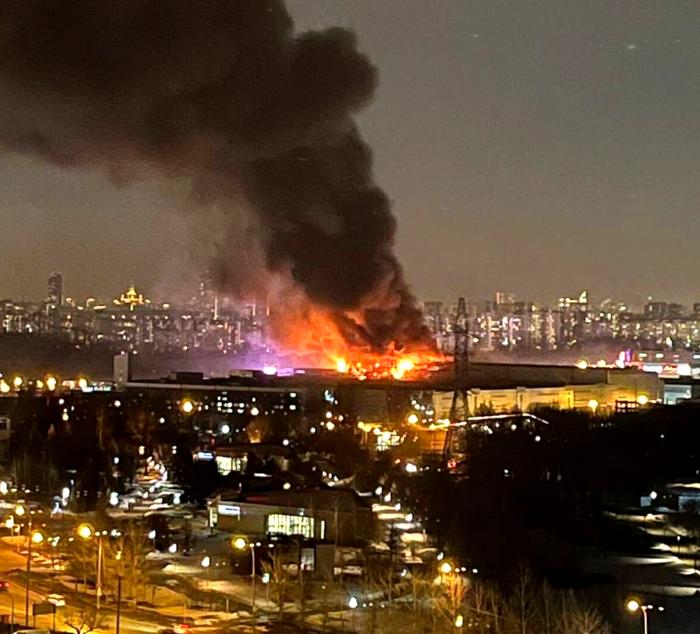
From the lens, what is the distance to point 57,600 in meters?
6.19

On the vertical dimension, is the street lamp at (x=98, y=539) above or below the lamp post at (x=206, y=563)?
above

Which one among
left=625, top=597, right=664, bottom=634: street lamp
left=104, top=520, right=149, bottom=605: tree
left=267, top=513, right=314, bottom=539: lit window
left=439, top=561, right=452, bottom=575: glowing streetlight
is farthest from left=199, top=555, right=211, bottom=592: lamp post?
left=625, top=597, right=664, bottom=634: street lamp

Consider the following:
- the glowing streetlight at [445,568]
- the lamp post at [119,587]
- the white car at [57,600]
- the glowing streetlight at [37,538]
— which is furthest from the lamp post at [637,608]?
the glowing streetlight at [37,538]

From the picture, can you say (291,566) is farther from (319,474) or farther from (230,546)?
(319,474)

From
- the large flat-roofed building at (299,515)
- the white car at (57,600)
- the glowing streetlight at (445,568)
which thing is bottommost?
the white car at (57,600)

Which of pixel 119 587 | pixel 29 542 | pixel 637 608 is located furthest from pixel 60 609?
pixel 637 608

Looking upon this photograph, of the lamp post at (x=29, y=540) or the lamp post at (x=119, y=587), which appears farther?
the lamp post at (x=29, y=540)

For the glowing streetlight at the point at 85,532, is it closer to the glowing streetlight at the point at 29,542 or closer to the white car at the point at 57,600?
the glowing streetlight at the point at 29,542

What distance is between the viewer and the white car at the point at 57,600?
6000 millimetres

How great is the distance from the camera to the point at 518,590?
618 cm

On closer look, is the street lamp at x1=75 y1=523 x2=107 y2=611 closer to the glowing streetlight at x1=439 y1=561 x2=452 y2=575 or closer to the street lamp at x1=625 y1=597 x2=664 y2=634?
the glowing streetlight at x1=439 y1=561 x2=452 y2=575

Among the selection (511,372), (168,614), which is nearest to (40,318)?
(511,372)

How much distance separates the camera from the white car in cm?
600

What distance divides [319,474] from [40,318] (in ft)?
89.0
